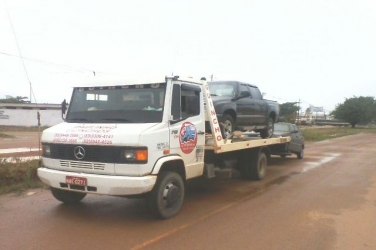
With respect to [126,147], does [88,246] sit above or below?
below

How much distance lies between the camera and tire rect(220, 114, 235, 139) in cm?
1015

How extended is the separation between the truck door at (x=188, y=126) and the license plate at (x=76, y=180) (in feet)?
4.94

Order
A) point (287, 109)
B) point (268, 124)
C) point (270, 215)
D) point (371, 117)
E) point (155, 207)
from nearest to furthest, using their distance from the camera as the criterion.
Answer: point (155, 207) → point (270, 215) → point (268, 124) → point (287, 109) → point (371, 117)

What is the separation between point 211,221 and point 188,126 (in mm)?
1717

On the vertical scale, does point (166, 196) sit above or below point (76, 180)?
below

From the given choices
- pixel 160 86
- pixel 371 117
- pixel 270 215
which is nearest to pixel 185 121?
pixel 160 86

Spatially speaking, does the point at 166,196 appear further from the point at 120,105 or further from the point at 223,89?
the point at 223,89

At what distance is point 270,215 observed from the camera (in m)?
7.63

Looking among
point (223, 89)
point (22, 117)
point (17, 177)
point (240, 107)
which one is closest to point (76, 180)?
point (17, 177)

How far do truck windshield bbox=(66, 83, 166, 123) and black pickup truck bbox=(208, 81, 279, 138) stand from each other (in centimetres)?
294

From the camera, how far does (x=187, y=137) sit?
768 centimetres

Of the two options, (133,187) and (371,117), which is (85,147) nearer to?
(133,187)

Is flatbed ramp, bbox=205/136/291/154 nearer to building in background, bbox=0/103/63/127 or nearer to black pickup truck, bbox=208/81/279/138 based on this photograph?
black pickup truck, bbox=208/81/279/138

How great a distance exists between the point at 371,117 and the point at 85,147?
3748 inches
